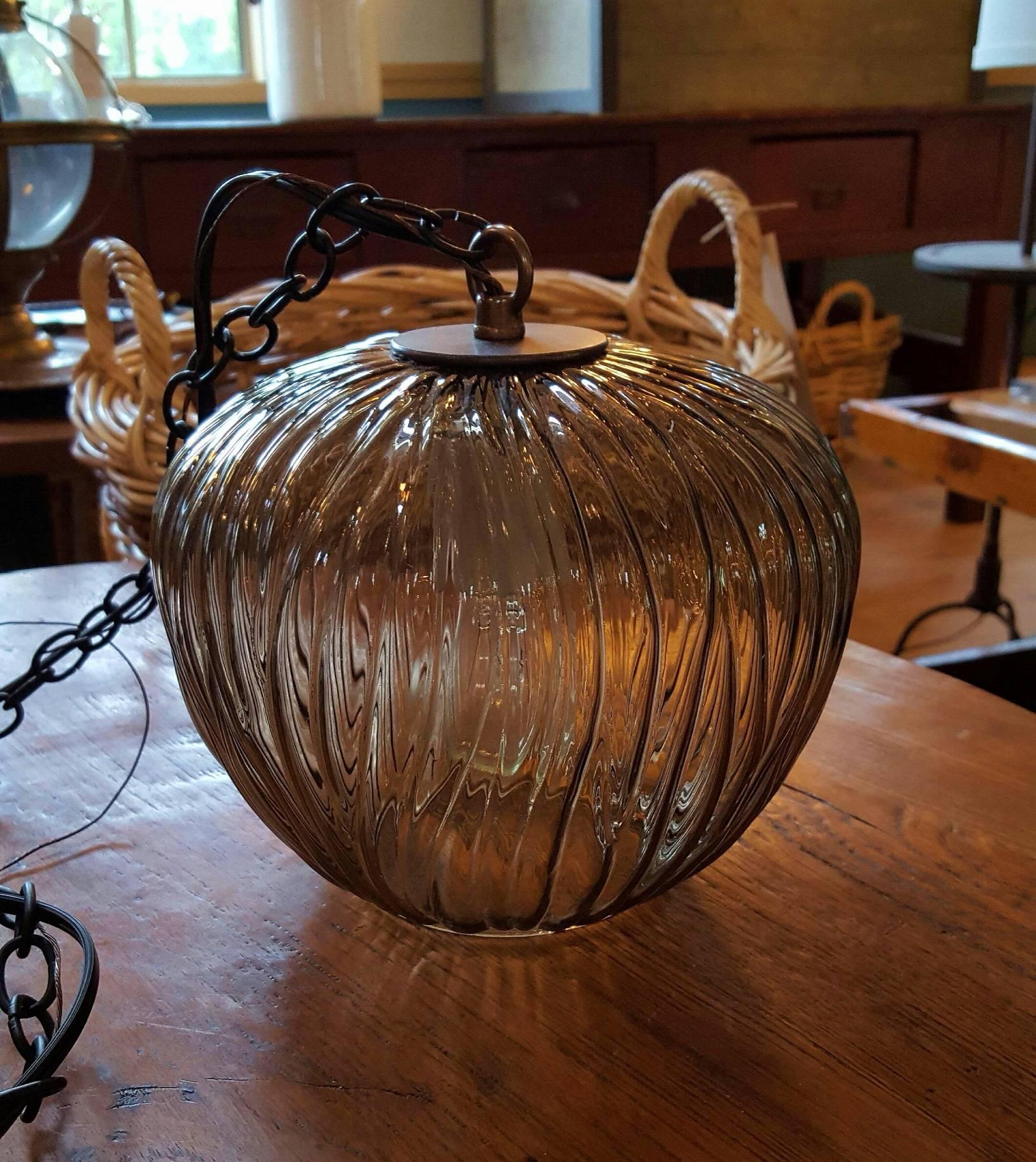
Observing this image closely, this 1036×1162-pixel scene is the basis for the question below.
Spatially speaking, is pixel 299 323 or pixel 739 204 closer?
pixel 739 204

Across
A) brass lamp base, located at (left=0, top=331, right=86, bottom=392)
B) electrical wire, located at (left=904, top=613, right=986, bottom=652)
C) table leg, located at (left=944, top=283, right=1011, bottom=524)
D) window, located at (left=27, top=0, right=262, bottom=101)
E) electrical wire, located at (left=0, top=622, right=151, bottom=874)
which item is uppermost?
window, located at (left=27, top=0, right=262, bottom=101)

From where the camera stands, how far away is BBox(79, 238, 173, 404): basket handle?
0.70 meters

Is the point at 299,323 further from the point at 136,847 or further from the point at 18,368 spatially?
the point at 136,847

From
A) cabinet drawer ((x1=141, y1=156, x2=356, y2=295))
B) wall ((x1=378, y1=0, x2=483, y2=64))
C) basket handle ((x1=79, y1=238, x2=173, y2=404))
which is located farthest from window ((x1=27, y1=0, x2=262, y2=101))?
basket handle ((x1=79, y1=238, x2=173, y2=404))

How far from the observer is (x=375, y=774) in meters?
0.31

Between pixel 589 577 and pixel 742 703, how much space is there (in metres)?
0.05

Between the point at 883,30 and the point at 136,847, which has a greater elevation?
the point at 883,30

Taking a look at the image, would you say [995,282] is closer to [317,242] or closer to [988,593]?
[988,593]

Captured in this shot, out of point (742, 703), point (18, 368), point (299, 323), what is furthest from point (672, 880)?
point (18, 368)

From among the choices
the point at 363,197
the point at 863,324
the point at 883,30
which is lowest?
the point at 863,324

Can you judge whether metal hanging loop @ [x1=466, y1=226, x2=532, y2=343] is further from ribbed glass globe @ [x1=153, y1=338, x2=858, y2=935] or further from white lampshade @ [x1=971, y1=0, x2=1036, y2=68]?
white lampshade @ [x1=971, y1=0, x2=1036, y2=68]

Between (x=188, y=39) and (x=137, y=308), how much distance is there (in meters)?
1.54

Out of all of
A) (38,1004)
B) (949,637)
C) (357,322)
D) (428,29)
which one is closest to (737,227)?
(357,322)

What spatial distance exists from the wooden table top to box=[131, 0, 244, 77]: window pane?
1.82m
